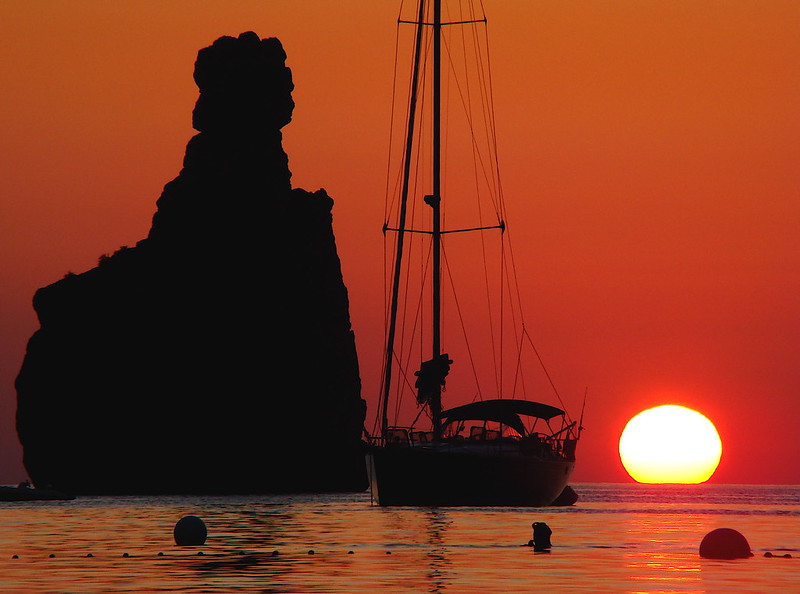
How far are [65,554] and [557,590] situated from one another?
20.9 m

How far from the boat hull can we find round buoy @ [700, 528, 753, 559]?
32.5 m

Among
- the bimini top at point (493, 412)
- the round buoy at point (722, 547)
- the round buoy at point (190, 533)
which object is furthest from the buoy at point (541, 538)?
the bimini top at point (493, 412)

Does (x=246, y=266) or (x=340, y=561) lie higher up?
(x=246, y=266)

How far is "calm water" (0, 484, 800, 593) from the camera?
3922 cm

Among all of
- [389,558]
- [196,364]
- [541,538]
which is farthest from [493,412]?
[196,364]

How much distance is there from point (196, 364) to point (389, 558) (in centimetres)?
14789

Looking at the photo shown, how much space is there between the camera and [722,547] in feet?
168

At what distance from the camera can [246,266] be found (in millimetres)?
198875

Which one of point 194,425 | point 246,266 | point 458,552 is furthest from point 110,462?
point 458,552

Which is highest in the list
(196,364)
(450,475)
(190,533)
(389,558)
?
(196,364)

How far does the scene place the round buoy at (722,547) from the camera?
5103 cm

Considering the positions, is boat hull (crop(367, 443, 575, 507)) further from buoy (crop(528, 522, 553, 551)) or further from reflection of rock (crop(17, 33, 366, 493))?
reflection of rock (crop(17, 33, 366, 493))

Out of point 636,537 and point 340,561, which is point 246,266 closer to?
point 636,537

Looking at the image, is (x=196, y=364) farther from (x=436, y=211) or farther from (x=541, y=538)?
(x=541, y=538)
